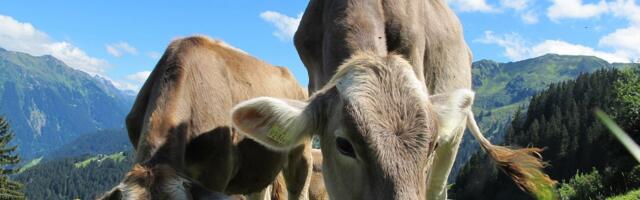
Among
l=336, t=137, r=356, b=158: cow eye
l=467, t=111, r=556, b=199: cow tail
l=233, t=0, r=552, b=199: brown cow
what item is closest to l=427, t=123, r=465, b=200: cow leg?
l=467, t=111, r=556, b=199: cow tail

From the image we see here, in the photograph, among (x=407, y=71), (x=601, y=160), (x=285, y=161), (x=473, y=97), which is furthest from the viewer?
(x=601, y=160)

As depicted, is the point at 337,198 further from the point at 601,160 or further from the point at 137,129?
the point at 601,160

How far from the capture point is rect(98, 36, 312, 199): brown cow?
15.4 feet

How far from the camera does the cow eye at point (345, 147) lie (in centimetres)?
428

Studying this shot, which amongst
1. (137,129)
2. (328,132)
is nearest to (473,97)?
(328,132)

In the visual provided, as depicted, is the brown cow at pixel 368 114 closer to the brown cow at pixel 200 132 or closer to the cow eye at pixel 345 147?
the cow eye at pixel 345 147

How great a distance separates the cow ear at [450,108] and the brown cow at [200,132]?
4.50 feet

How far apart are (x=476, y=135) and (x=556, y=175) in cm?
9867

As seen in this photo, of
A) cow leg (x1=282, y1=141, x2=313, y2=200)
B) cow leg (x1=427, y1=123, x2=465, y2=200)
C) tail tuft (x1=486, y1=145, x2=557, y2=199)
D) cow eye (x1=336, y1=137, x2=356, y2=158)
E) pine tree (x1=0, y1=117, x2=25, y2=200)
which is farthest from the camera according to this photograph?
pine tree (x1=0, y1=117, x2=25, y2=200)

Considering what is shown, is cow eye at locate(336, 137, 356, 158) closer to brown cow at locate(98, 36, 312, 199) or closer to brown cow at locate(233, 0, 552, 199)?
brown cow at locate(233, 0, 552, 199)

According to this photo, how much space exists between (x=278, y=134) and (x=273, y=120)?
0.18 m

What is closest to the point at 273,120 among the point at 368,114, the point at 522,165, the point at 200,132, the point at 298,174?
the point at 368,114

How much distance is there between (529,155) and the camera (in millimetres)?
7340

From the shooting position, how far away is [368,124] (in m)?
4.05
